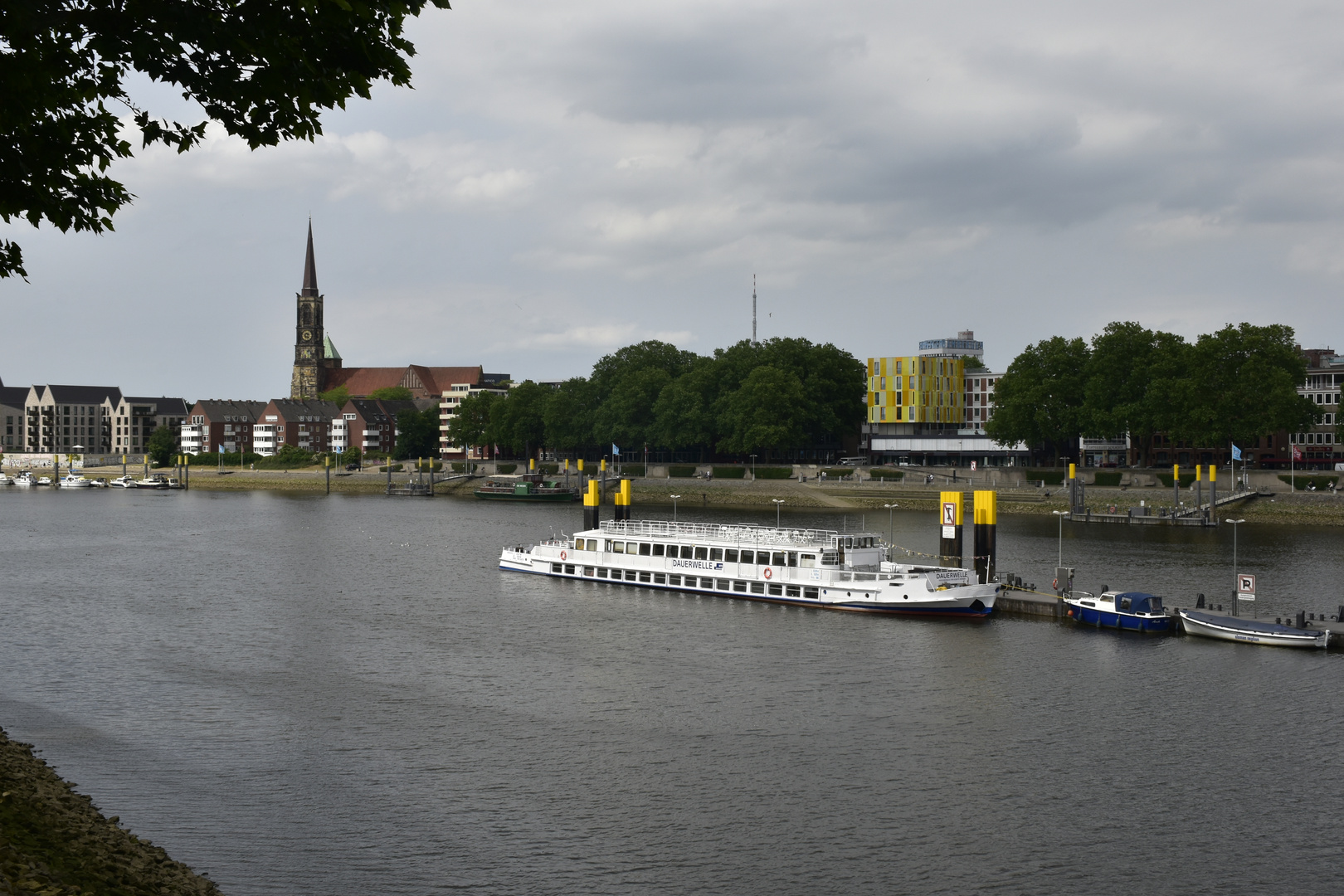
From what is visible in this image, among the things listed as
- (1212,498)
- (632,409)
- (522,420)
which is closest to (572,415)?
(522,420)

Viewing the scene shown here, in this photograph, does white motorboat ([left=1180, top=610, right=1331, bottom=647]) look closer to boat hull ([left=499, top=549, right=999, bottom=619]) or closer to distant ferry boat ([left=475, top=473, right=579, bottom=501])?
boat hull ([left=499, top=549, right=999, bottom=619])

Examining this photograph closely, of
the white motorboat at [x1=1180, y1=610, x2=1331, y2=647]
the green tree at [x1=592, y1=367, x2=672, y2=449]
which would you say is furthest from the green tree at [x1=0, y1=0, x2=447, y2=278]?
the green tree at [x1=592, y1=367, x2=672, y2=449]

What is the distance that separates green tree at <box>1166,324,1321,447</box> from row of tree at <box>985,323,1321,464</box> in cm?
9

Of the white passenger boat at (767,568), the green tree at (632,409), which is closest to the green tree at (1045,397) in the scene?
the green tree at (632,409)

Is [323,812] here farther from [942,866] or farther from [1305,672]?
[1305,672]

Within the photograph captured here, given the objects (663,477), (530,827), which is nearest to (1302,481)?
(663,477)

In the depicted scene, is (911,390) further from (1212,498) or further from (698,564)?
(698,564)

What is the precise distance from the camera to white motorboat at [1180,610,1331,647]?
4969cm

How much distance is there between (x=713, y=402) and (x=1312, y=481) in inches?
2989

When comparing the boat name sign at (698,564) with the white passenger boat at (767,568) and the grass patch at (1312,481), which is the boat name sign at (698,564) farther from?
the grass patch at (1312,481)

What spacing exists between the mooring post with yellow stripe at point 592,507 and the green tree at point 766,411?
73.8 meters

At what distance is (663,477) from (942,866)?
142 m

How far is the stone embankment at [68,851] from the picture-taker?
64.6 ft

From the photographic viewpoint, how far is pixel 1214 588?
67.3 meters
